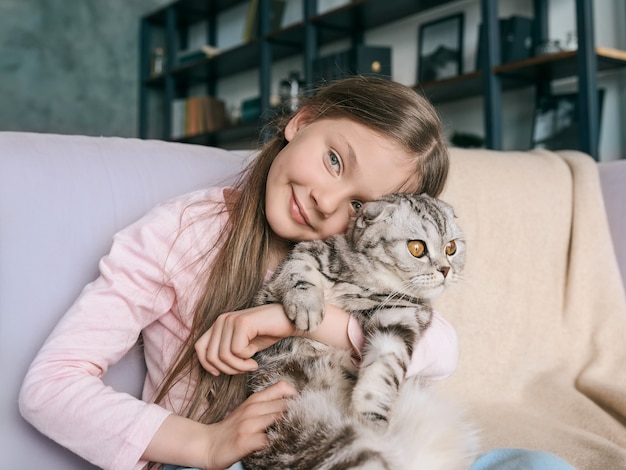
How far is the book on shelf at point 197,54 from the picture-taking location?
169 inches

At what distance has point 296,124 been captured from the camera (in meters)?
1.11

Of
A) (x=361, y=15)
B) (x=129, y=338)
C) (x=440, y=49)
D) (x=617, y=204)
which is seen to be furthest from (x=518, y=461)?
(x=361, y=15)

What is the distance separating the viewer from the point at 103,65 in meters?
4.56

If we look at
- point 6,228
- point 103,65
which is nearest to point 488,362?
point 6,228

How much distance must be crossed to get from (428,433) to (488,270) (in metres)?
0.74

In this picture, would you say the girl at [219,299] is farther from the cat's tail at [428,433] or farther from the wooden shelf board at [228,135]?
the wooden shelf board at [228,135]

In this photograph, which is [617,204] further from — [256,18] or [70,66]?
[70,66]

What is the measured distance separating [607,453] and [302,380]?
66 centimetres

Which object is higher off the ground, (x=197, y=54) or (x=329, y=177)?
(x=197, y=54)

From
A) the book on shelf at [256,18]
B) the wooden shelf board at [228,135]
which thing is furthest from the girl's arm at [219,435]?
the book on shelf at [256,18]

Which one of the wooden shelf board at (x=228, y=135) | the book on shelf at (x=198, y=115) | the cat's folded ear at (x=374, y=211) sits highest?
the book on shelf at (x=198, y=115)

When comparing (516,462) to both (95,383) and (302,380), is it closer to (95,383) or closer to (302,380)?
A: (302,380)

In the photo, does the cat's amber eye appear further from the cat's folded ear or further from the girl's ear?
the girl's ear

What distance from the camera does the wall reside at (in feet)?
13.6
